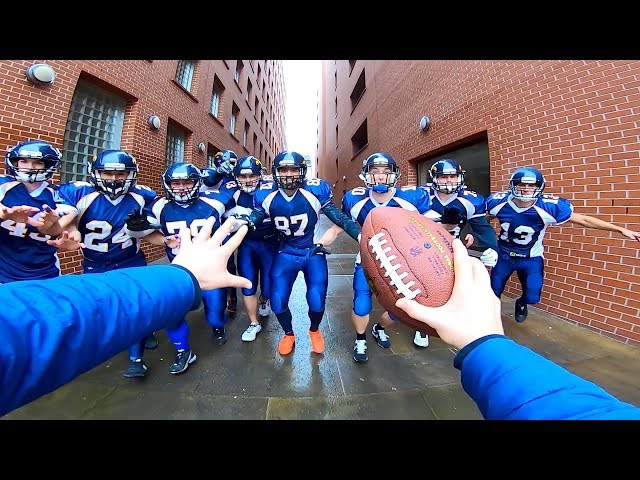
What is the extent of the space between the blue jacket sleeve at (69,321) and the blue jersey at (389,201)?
253cm

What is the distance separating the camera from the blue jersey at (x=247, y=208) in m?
3.17

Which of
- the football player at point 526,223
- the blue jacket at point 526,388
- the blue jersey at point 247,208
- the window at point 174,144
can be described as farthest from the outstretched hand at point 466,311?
the window at point 174,144

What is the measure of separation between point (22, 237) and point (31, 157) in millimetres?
804

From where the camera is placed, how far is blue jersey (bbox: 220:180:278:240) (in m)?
3.17

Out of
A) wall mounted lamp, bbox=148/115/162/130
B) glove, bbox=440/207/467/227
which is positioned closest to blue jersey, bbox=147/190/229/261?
glove, bbox=440/207/467/227

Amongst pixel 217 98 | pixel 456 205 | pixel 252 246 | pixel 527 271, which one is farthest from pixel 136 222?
pixel 217 98

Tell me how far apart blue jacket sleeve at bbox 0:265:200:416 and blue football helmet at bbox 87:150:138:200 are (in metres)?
2.44

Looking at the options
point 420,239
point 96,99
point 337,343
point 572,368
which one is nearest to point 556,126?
point 572,368

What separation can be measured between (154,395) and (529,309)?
17.1 ft

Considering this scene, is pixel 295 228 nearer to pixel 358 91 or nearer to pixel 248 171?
pixel 248 171

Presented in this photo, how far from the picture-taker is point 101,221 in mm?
2715

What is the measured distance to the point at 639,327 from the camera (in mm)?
3078

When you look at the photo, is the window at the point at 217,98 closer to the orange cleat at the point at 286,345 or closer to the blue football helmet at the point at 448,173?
the blue football helmet at the point at 448,173
